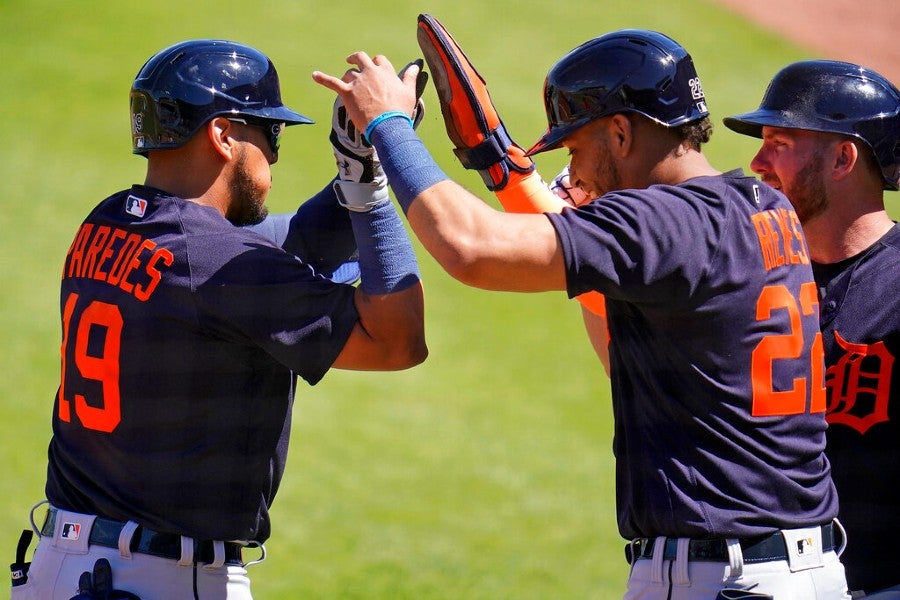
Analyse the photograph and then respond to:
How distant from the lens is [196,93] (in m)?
2.91

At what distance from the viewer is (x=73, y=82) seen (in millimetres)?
10891

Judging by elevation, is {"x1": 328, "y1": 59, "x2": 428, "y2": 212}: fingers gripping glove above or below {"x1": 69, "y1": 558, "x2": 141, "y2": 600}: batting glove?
above

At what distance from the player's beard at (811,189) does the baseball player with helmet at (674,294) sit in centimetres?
59

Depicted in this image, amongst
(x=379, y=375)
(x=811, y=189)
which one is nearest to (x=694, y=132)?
(x=811, y=189)

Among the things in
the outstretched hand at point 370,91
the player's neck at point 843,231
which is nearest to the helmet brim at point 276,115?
the outstretched hand at point 370,91

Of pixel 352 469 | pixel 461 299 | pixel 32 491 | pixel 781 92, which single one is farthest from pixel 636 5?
pixel 781 92

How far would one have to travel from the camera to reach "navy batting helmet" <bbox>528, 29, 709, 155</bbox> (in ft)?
8.97

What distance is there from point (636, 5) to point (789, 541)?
1254 centimetres

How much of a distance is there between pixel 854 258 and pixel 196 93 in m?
1.84

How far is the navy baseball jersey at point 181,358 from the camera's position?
270 centimetres

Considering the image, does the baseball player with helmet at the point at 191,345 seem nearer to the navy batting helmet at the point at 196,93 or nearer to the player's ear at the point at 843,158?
the navy batting helmet at the point at 196,93

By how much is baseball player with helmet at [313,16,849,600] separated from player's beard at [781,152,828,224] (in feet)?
1.92

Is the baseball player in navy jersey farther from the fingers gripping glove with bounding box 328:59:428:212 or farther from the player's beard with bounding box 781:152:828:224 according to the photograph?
the fingers gripping glove with bounding box 328:59:428:212

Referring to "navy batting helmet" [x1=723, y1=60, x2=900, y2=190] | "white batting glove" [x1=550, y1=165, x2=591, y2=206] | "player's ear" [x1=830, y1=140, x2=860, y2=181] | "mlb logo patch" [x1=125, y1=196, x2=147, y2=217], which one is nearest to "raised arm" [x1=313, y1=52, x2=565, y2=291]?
"mlb logo patch" [x1=125, y1=196, x2=147, y2=217]
